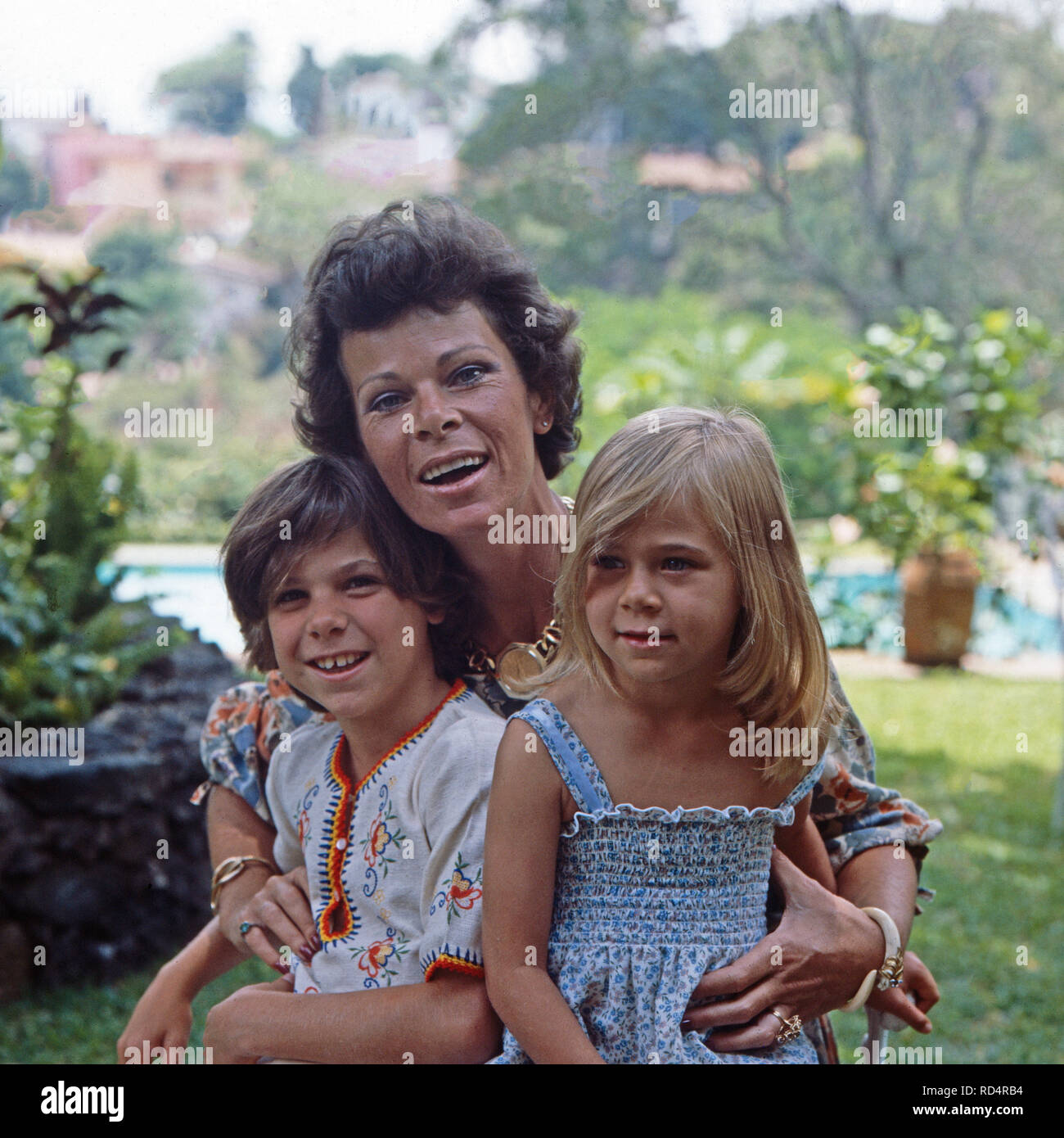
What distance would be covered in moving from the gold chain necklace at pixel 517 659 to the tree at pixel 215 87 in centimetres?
1741

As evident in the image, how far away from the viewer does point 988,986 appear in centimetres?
414

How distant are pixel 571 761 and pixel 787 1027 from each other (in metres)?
0.41

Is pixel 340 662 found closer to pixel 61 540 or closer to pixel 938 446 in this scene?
pixel 61 540

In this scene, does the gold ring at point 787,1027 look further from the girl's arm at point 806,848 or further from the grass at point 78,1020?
the grass at point 78,1020

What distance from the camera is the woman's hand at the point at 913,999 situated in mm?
1688

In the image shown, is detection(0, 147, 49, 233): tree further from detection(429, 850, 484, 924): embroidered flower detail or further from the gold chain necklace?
detection(429, 850, 484, 924): embroidered flower detail

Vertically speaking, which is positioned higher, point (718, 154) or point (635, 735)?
point (718, 154)

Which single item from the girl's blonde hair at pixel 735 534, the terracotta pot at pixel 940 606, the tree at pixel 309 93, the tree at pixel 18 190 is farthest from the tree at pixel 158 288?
the girl's blonde hair at pixel 735 534

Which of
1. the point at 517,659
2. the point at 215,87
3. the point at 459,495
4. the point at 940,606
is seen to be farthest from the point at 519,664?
the point at 215,87

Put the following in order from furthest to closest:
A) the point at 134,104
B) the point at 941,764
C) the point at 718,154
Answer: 1. the point at 718,154
2. the point at 134,104
3. the point at 941,764

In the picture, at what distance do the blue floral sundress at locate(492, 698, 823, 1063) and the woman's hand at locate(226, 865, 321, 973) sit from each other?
31 cm

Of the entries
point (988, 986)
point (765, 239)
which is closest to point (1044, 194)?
point (765, 239)

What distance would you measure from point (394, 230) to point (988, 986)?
341 cm
